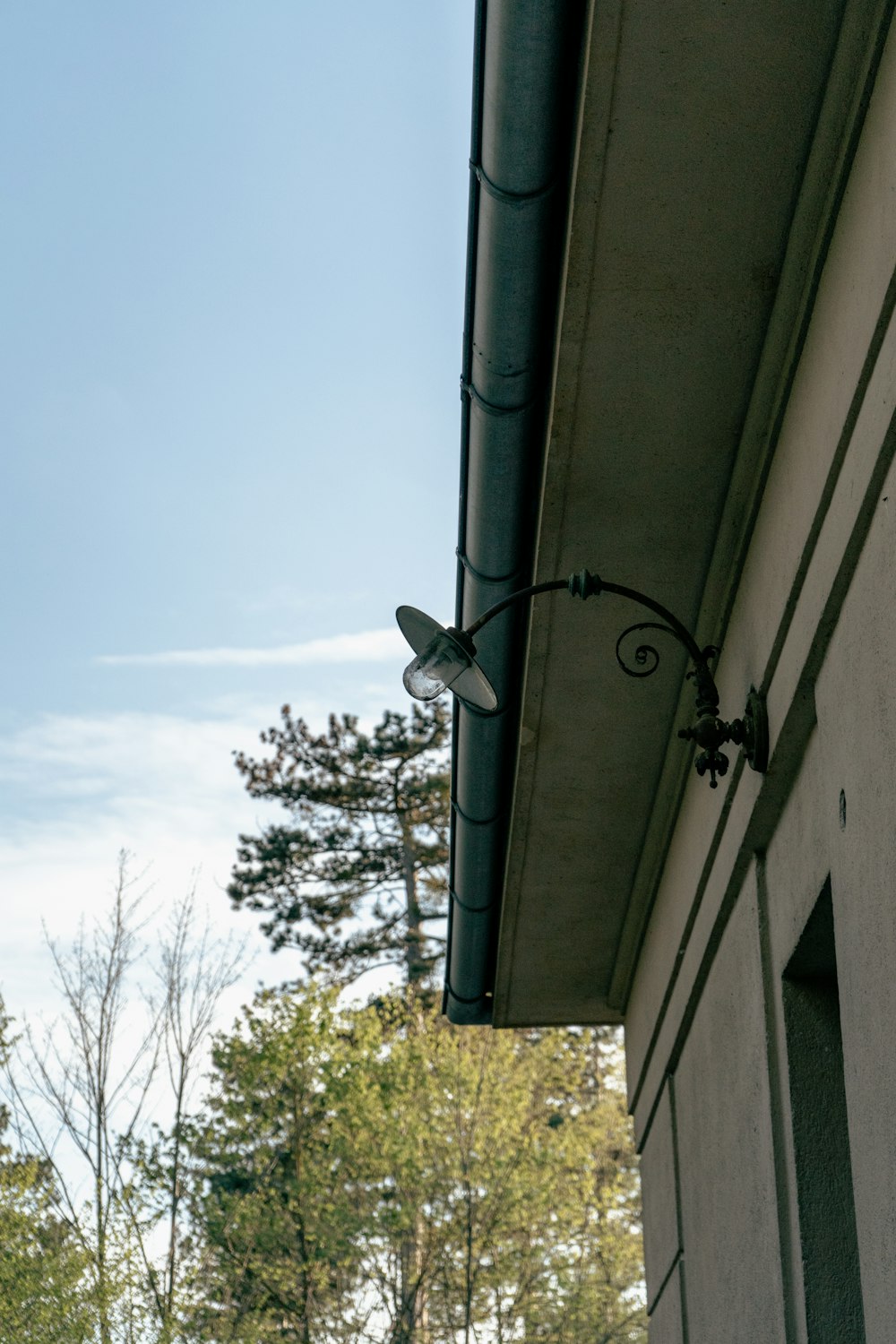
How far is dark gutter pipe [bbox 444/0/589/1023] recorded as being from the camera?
2.36 meters

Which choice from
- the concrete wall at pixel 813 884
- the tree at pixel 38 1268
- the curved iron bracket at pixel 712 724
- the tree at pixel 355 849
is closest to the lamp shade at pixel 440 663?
the curved iron bracket at pixel 712 724

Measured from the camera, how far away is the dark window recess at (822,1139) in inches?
113

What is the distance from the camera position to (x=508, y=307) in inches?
109

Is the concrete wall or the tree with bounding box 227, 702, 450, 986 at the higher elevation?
the tree with bounding box 227, 702, 450, 986

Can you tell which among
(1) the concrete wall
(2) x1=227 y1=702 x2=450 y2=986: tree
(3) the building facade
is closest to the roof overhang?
(3) the building facade

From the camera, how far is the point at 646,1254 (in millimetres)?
5691

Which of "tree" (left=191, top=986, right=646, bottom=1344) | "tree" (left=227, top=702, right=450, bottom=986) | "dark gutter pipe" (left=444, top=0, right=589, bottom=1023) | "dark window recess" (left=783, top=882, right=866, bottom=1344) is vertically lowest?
"dark window recess" (left=783, top=882, right=866, bottom=1344)

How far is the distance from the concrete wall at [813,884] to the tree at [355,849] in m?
18.1

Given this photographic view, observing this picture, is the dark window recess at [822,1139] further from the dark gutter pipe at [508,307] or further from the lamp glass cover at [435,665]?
the dark gutter pipe at [508,307]

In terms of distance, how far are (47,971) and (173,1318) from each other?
3.76 m

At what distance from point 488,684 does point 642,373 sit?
0.74m

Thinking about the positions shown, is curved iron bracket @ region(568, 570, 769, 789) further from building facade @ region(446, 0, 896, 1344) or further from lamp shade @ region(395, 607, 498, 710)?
lamp shade @ region(395, 607, 498, 710)

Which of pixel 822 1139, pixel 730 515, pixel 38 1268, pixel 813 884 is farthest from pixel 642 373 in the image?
pixel 38 1268

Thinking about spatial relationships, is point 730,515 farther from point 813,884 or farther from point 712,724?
point 813,884
